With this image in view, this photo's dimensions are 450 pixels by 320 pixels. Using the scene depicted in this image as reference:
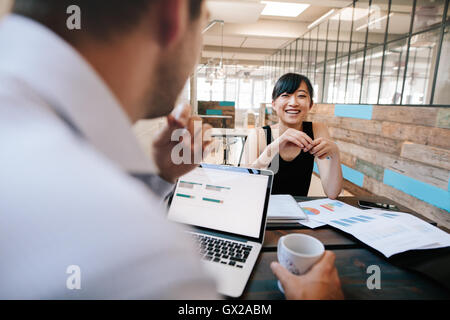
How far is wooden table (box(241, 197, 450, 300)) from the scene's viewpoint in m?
0.65

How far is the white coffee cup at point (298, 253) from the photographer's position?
61 cm

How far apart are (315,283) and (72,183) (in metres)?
0.52

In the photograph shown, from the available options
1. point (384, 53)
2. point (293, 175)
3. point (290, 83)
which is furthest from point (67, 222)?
point (384, 53)

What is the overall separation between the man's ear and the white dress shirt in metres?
0.18

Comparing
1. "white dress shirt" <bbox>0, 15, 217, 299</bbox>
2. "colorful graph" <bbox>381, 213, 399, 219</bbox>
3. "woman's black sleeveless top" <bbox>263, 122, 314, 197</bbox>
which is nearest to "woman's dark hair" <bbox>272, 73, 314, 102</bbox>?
"woman's black sleeveless top" <bbox>263, 122, 314, 197</bbox>

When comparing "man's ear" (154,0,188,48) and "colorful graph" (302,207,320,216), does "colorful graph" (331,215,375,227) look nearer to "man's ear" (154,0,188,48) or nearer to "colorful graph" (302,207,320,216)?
"colorful graph" (302,207,320,216)

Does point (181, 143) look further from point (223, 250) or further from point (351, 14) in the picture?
point (351, 14)

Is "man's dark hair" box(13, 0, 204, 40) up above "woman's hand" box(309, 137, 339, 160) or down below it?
above

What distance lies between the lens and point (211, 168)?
40.8 inches

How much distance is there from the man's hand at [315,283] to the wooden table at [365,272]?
7cm

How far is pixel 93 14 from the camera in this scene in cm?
34

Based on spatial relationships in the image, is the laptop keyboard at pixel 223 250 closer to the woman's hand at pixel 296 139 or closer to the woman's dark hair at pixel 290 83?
the woman's hand at pixel 296 139

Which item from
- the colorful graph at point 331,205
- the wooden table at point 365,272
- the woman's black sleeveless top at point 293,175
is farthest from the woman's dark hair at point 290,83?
the wooden table at point 365,272
